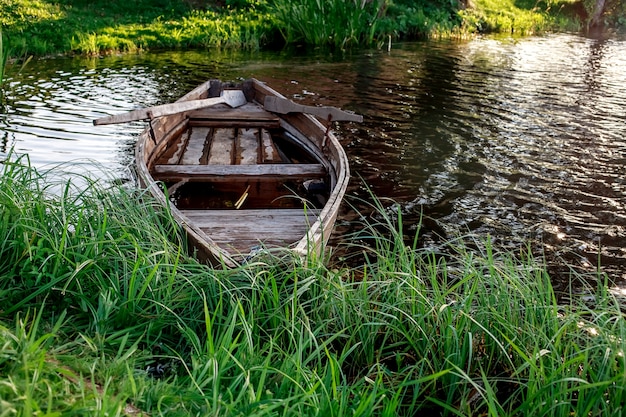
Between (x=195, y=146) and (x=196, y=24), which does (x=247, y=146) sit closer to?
(x=195, y=146)

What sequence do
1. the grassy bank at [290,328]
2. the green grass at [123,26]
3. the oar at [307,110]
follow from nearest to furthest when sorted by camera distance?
the grassy bank at [290,328], the oar at [307,110], the green grass at [123,26]

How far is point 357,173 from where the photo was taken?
21.5ft

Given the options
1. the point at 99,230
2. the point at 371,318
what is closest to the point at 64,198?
the point at 99,230

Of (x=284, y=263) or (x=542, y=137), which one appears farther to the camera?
(x=542, y=137)

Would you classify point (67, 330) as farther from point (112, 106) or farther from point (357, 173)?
point (112, 106)

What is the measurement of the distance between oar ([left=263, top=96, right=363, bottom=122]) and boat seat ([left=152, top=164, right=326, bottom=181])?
54 centimetres

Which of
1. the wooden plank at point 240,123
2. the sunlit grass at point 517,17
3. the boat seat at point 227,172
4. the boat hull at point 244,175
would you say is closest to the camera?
the boat hull at point 244,175

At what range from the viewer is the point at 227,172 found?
533 cm

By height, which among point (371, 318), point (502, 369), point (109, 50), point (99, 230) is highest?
point (109, 50)

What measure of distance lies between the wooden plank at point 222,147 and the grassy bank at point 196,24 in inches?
260

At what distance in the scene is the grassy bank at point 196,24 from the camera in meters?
13.1

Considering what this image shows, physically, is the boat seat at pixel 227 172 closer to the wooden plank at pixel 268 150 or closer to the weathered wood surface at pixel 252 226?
the wooden plank at pixel 268 150

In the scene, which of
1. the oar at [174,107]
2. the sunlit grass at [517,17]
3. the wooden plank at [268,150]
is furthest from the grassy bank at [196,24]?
the wooden plank at [268,150]

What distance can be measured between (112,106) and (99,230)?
21.2 ft
